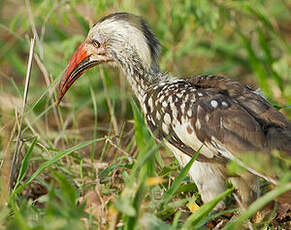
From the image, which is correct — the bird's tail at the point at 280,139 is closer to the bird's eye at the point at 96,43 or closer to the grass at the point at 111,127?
the grass at the point at 111,127

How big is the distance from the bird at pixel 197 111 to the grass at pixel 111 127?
14 centimetres

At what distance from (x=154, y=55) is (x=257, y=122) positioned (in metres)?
0.93

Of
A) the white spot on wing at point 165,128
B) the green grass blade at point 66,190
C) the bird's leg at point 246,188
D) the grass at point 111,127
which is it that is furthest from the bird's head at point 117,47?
the green grass blade at point 66,190

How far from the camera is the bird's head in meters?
3.51

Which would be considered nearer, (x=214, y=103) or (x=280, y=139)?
(x=280, y=139)

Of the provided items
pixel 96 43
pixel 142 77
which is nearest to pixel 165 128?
pixel 142 77

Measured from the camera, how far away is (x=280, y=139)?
9.08 ft

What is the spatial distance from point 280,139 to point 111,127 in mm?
1543

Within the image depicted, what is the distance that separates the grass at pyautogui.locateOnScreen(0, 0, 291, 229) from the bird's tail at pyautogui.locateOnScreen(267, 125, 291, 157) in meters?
0.10

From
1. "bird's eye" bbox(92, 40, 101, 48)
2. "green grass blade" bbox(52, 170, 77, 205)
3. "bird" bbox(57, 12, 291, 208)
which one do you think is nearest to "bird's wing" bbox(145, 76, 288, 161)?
"bird" bbox(57, 12, 291, 208)

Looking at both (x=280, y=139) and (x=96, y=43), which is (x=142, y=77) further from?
(x=280, y=139)

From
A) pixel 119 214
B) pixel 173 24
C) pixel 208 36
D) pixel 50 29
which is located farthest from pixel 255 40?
pixel 119 214

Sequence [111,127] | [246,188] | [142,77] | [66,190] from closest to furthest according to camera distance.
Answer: [66,190], [246,188], [142,77], [111,127]

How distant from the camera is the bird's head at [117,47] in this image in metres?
3.51
